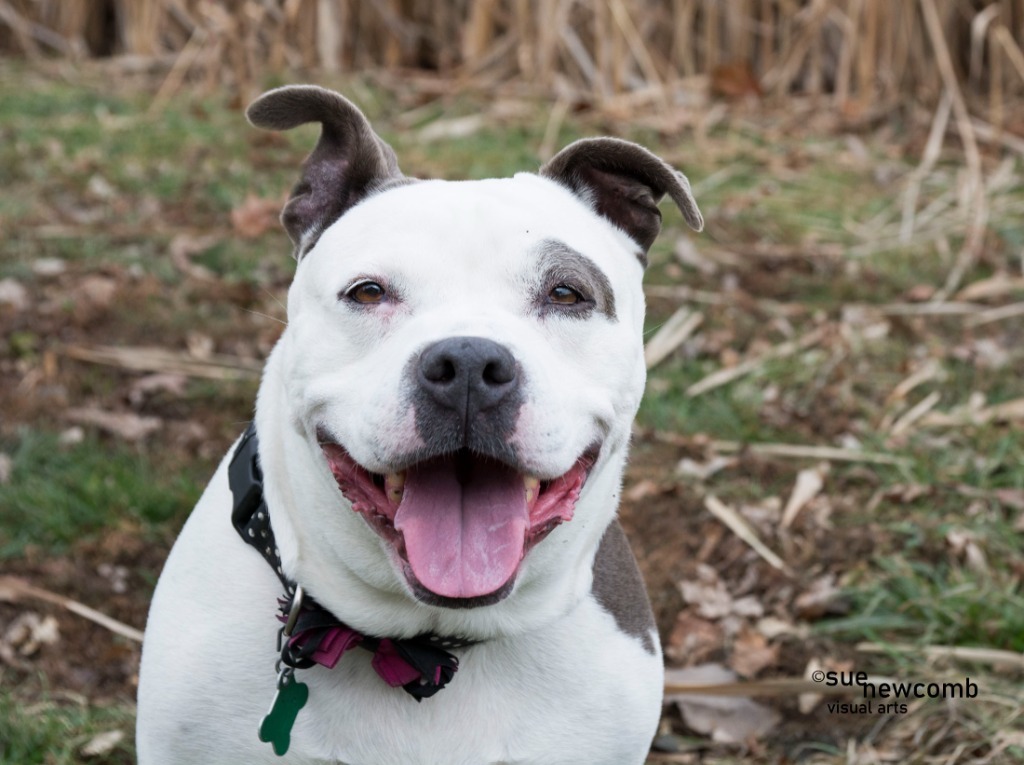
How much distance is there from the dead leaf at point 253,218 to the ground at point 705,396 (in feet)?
0.14

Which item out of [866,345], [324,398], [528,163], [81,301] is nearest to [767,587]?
[866,345]

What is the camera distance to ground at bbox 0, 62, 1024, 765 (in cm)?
379

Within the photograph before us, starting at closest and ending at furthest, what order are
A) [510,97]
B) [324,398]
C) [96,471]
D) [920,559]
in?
[324,398] < [920,559] < [96,471] < [510,97]

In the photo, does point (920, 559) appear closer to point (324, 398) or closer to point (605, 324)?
point (605, 324)

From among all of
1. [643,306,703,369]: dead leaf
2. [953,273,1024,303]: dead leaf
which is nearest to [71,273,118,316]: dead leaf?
[643,306,703,369]: dead leaf

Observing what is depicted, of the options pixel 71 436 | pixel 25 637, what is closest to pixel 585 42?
pixel 71 436

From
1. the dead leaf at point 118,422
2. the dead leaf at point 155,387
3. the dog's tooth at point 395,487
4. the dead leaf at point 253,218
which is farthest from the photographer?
the dead leaf at point 253,218

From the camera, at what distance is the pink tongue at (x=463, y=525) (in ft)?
7.58

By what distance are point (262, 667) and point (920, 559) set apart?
2621 mm

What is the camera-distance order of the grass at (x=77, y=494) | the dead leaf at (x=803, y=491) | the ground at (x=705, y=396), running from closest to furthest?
1. the ground at (x=705, y=396)
2. the grass at (x=77, y=494)
3. the dead leaf at (x=803, y=491)

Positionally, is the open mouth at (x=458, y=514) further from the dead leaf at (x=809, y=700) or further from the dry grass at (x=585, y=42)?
the dry grass at (x=585, y=42)

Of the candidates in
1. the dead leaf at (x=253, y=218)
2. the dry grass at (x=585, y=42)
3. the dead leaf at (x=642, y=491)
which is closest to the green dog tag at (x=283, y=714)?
the dead leaf at (x=642, y=491)

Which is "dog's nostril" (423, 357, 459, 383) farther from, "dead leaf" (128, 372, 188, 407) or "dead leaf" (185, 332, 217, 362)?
"dead leaf" (185, 332, 217, 362)

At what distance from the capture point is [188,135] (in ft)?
26.2
